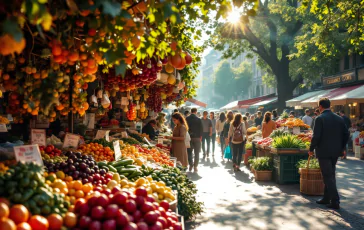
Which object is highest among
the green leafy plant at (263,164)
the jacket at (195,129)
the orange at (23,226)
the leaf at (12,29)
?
the leaf at (12,29)

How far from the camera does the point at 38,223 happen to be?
2545 mm

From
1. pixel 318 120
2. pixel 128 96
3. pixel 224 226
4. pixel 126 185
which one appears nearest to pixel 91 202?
pixel 126 185

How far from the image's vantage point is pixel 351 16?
28.2 ft

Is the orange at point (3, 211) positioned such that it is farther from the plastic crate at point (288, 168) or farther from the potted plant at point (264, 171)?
the potted plant at point (264, 171)

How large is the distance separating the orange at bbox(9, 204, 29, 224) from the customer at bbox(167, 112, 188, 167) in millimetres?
7385

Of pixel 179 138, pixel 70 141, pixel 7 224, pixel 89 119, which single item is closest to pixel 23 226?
pixel 7 224

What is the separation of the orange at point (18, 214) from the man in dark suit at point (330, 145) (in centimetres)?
568

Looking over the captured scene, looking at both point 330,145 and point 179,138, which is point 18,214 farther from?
point 179,138

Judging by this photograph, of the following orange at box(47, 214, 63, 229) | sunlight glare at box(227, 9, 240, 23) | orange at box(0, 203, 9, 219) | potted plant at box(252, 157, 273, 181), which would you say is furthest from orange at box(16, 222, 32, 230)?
potted plant at box(252, 157, 273, 181)

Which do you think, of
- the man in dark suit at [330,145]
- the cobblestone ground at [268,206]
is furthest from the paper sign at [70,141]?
the man in dark suit at [330,145]

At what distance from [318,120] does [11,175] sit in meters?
5.67

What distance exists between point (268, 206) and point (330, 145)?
1.64 metres

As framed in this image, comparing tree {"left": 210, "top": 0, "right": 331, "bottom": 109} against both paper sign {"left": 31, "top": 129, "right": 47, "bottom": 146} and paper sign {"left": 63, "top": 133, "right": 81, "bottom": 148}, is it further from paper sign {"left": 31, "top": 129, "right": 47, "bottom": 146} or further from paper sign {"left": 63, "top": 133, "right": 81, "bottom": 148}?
paper sign {"left": 31, "top": 129, "right": 47, "bottom": 146}

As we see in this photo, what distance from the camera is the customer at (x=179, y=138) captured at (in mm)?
Result: 9952
